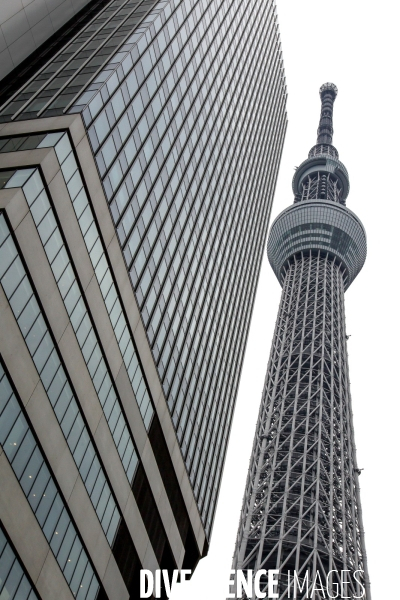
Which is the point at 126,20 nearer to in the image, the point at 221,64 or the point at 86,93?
the point at 86,93

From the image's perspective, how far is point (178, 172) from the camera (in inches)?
2034

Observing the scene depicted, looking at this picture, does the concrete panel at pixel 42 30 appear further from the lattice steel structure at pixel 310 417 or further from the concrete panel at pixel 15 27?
the lattice steel structure at pixel 310 417

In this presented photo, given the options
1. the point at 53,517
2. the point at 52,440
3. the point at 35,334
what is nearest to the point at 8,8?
the point at 35,334

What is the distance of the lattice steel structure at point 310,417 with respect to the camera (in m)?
84.9

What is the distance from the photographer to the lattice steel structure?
279 ft

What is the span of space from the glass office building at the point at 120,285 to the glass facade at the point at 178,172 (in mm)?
202

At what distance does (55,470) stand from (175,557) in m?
15.5

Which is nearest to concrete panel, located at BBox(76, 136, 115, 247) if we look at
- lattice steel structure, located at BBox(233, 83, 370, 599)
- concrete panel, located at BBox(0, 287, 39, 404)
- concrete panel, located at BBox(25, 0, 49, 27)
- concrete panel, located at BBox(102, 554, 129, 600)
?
concrete panel, located at BBox(0, 287, 39, 404)

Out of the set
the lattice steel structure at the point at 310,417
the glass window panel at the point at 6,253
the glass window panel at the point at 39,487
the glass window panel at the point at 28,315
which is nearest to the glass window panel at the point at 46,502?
the glass window panel at the point at 39,487

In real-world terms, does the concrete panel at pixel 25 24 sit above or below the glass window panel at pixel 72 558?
above

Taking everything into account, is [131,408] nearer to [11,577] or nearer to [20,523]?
[20,523]

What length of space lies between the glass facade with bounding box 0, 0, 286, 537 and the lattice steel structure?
2831cm

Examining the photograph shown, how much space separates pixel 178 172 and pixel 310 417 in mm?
65248

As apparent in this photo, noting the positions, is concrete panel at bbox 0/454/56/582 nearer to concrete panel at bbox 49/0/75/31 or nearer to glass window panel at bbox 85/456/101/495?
glass window panel at bbox 85/456/101/495
